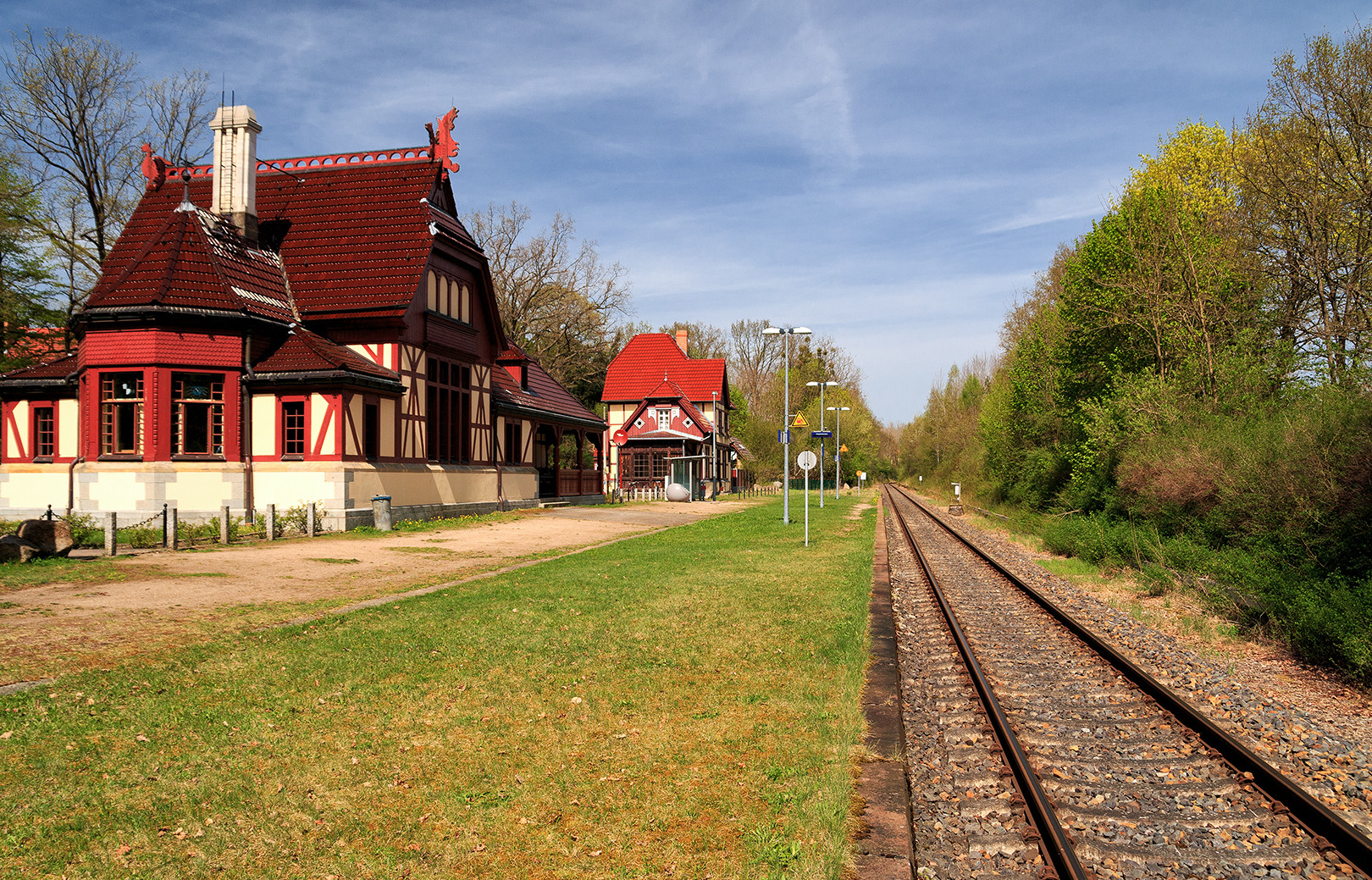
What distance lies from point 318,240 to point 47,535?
13.9 meters

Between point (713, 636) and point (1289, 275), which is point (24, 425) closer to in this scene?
point (713, 636)

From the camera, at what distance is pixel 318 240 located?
1022 inches

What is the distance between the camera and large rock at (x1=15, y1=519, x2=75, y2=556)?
1445 centimetres

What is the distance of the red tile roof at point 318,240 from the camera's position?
70.2 feet

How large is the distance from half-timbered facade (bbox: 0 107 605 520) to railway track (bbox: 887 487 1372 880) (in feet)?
58.3

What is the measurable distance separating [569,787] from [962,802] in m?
2.47

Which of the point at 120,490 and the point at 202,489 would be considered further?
the point at 202,489

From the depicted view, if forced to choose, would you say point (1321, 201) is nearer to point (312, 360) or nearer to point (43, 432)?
point (312, 360)

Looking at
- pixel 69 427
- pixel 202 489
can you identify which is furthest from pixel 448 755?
pixel 69 427

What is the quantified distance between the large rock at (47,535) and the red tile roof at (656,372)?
42.3 meters

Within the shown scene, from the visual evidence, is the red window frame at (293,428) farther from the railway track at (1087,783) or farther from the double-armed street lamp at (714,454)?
the double-armed street lamp at (714,454)

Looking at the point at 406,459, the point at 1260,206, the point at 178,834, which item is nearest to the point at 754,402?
the point at 406,459

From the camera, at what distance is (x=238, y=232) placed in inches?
975

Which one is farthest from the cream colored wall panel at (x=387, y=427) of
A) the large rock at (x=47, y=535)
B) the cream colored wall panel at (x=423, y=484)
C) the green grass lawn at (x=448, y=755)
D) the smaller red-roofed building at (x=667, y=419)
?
the smaller red-roofed building at (x=667, y=419)
